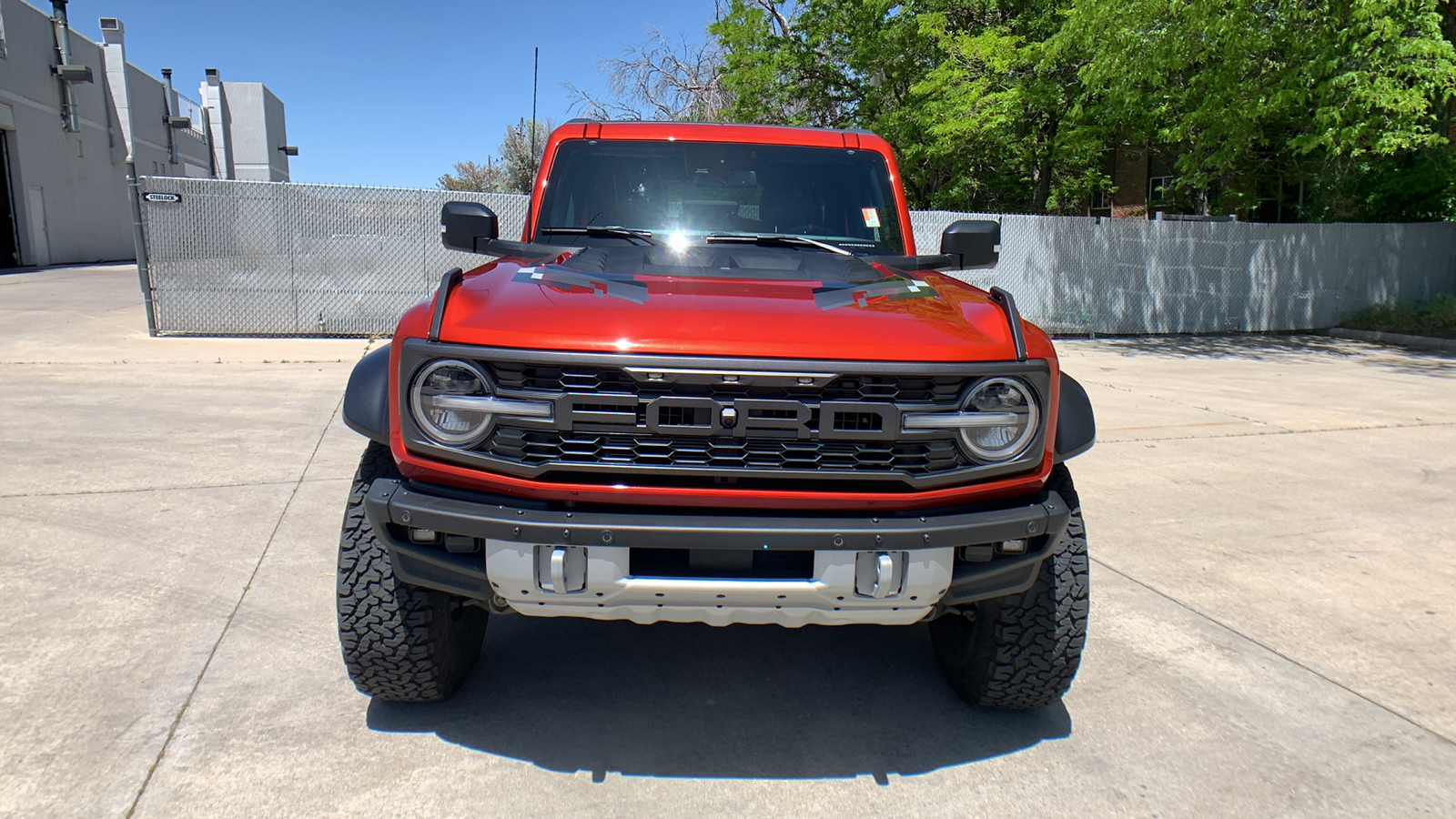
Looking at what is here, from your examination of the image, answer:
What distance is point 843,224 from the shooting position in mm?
3863

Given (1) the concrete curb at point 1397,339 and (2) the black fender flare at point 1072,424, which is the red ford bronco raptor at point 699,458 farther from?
(1) the concrete curb at point 1397,339

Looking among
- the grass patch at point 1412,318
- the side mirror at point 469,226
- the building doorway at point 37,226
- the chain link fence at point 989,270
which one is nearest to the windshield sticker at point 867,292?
the side mirror at point 469,226

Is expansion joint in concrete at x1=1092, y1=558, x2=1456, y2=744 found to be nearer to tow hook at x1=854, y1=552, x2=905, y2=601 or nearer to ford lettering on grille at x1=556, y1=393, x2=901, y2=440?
tow hook at x1=854, y1=552, x2=905, y2=601

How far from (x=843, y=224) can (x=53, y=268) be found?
29561 millimetres

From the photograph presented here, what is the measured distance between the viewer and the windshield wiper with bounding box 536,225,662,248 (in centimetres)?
354

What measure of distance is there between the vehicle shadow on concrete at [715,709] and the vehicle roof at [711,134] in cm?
197

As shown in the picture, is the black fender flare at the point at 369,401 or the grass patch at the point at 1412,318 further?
the grass patch at the point at 1412,318

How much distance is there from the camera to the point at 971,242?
12.2 feet

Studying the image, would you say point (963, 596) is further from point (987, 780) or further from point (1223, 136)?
point (1223, 136)

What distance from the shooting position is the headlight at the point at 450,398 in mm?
2340

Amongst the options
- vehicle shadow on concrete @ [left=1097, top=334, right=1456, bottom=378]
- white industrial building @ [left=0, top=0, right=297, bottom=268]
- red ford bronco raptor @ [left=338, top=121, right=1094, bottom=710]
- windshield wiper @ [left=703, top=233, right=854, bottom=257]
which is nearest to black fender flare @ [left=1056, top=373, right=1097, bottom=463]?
red ford bronco raptor @ [left=338, top=121, right=1094, bottom=710]

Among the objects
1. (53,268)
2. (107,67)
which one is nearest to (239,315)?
(53,268)

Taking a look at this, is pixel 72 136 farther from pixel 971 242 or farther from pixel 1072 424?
pixel 1072 424

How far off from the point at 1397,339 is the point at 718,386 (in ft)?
52.9
